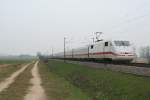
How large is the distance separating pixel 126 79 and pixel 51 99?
5.54 m

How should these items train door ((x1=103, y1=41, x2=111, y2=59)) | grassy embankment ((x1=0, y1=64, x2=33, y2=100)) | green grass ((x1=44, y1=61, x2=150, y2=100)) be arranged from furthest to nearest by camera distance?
train door ((x1=103, y1=41, x2=111, y2=59)), grassy embankment ((x1=0, y1=64, x2=33, y2=100)), green grass ((x1=44, y1=61, x2=150, y2=100))

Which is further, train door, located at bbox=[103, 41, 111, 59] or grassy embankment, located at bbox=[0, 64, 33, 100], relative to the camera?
train door, located at bbox=[103, 41, 111, 59]

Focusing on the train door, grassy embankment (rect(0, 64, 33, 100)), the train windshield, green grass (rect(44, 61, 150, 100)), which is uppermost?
the train windshield

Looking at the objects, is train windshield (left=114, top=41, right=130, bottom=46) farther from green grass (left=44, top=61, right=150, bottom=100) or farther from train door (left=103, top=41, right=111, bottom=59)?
green grass (left=44, top=61, right=150, bottom=100)

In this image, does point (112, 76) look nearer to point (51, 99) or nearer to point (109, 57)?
point (51, 99)

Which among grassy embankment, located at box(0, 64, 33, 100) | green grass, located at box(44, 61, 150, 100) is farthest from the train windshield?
grassy embankment, located at box(0, 64, 33, 100)

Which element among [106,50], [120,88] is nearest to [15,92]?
[120,88]

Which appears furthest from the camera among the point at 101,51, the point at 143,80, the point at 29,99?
the point at 101,51

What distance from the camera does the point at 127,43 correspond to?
35.9 metres

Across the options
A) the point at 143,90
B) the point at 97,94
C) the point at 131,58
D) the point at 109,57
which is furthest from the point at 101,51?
the point at 143,90

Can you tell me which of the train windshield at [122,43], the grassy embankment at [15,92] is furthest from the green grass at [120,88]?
the train windshield at [122,43]

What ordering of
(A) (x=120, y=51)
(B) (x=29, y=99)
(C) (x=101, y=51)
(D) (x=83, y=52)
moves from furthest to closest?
(D) (x=83, y=52) < (C) (x=101, y=51) < (A) (x=120, y=51) < (B) (x=29, y=99)

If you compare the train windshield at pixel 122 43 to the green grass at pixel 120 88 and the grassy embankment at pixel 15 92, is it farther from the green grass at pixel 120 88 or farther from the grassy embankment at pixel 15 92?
the grassy embankment at pixel 15 92

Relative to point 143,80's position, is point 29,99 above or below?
below
